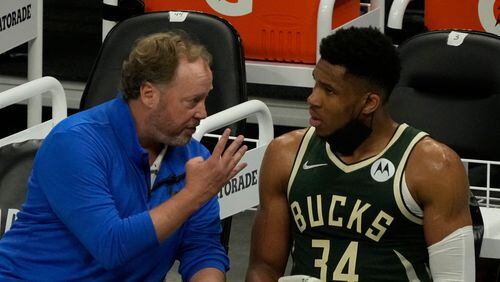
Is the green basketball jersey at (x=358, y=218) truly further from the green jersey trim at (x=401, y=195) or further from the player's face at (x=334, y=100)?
the player's face at (x=334, y=100)

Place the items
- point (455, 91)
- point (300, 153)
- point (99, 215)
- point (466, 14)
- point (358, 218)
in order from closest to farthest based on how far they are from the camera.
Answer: point (99, 215), point (358, 218), point (300, 153), point (455, 91), point (466, 14)

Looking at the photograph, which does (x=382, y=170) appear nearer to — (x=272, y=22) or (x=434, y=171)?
(x=434, y=171)

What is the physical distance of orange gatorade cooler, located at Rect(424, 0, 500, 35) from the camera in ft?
17.0

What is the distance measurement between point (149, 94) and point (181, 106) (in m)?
0.09

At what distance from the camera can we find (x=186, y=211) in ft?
10.6

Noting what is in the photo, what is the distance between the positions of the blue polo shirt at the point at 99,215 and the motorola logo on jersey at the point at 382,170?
47 centimetres

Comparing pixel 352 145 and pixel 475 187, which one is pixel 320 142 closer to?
pixel 352 145

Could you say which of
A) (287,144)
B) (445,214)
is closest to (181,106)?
(287,144)

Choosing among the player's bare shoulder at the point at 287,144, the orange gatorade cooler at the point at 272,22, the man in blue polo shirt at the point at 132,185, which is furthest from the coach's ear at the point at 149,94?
the orange gatorade cooler at the point at 272,22

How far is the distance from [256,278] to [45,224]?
1.81ft

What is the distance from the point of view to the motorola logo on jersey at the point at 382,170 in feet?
10.9

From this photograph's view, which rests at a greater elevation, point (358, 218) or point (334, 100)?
point (334, 100)

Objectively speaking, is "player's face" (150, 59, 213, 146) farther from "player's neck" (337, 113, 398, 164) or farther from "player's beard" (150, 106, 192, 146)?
"player's neck" (337, 113, 398, 164)

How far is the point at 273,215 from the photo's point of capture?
349 cm
